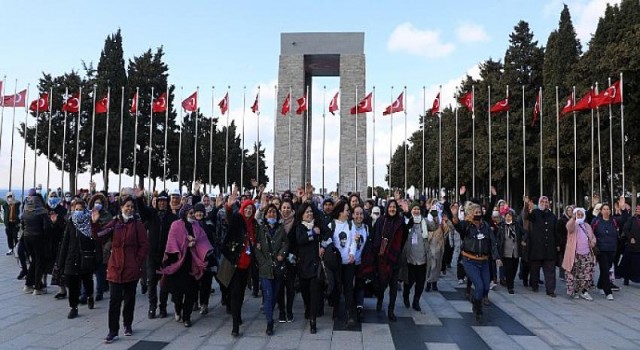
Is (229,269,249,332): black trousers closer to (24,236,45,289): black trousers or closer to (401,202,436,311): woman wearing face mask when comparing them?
(401,202,436,311): woman wearing face mask

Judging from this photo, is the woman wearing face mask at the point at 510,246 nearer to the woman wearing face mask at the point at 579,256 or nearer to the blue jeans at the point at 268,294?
the woman wearing face mask at the point at 579,256

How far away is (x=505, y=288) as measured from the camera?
10.5 m

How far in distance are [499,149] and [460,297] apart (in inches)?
1160

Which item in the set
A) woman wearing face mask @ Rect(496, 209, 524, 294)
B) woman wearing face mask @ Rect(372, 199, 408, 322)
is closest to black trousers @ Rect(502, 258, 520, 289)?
woman wearing face mask @ Rect(496, 209, 524, 294)

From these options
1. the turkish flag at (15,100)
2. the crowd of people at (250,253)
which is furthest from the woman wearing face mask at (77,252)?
the turkish flag at (15,100)

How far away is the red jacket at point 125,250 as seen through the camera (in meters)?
6.17

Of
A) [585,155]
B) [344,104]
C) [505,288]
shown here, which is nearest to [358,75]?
[344,104]

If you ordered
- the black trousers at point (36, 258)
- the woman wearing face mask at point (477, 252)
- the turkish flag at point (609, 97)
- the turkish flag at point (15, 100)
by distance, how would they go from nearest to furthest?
the woman wearing face mask at point (477, 252) → the black trousers at point (36, 258) → the turkish flag at point (609, 97) → the turkish flag at point (15, 100)

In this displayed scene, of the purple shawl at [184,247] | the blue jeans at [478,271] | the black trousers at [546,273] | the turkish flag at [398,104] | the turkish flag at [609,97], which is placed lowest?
the black trousers at [546,273]

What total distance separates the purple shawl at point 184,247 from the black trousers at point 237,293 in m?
0.63

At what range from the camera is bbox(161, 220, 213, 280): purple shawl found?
6.81m

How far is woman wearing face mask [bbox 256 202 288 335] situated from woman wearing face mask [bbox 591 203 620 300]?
6.72m

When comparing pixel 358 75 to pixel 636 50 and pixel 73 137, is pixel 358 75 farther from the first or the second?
pixel 73 137

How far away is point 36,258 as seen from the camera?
8984 mm
